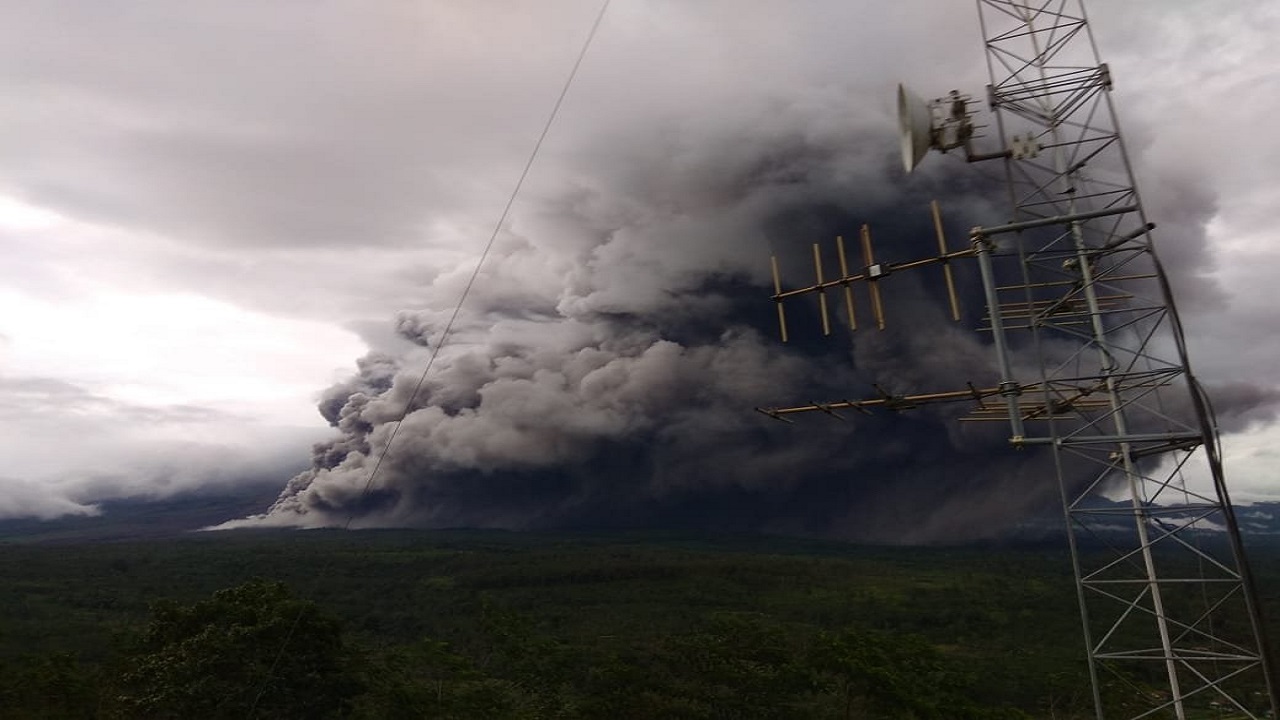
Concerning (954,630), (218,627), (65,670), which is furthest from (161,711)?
(954,630)

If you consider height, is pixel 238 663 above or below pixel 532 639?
above

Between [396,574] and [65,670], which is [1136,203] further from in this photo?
[396,574]

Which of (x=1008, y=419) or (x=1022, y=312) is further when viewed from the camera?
(x=1022, y=312)

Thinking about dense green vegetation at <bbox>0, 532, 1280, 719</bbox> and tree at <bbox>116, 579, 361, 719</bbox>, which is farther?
dense green vegetation at <bbox>0, 532, 1280, 719</bbox>

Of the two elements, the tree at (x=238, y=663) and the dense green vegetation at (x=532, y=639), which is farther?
the dense green vegetation at (x=532, y=639)
